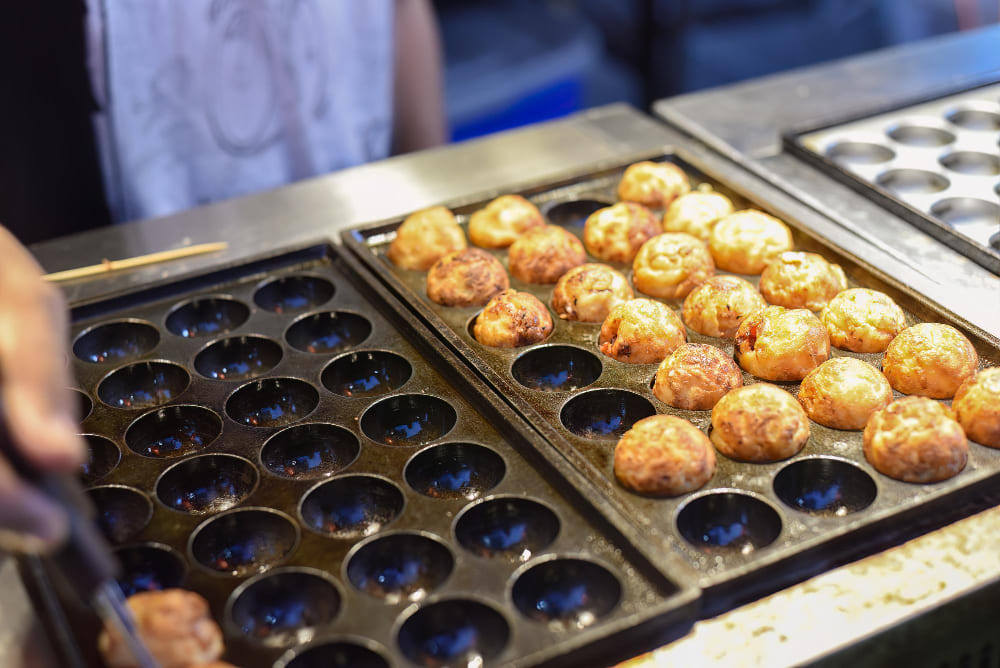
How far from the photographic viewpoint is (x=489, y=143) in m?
3.07

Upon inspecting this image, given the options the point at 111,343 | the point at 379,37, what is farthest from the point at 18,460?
the point at 379,37

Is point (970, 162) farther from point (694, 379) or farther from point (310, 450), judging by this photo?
point (310, 450)

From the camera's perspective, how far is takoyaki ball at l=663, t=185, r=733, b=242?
246cm

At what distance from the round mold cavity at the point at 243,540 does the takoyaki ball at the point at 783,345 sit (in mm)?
939

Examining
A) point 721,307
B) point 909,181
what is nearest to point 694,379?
point 721,307

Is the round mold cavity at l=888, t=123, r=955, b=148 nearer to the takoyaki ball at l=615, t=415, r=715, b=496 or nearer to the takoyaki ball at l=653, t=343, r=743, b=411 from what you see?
the takoyaki ball at l=653, t=343, r=743, b=411

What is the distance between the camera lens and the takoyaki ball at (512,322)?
6.86 ft

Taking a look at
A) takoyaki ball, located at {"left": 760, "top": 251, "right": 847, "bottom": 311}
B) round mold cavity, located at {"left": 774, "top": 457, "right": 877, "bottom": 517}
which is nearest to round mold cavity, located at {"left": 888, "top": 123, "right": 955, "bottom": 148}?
takoyaki ball, located at {"left": 760, "top": 251, "right": 847, "bottom": 311}

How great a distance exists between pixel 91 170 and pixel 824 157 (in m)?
2.17

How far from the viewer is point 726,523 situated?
1.71 meters

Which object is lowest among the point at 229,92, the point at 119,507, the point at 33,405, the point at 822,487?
the point at 822,487

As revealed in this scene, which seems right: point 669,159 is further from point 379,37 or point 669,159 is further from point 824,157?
point 379,37

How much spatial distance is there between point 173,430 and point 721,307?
114 centimetres

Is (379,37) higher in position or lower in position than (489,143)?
higher
